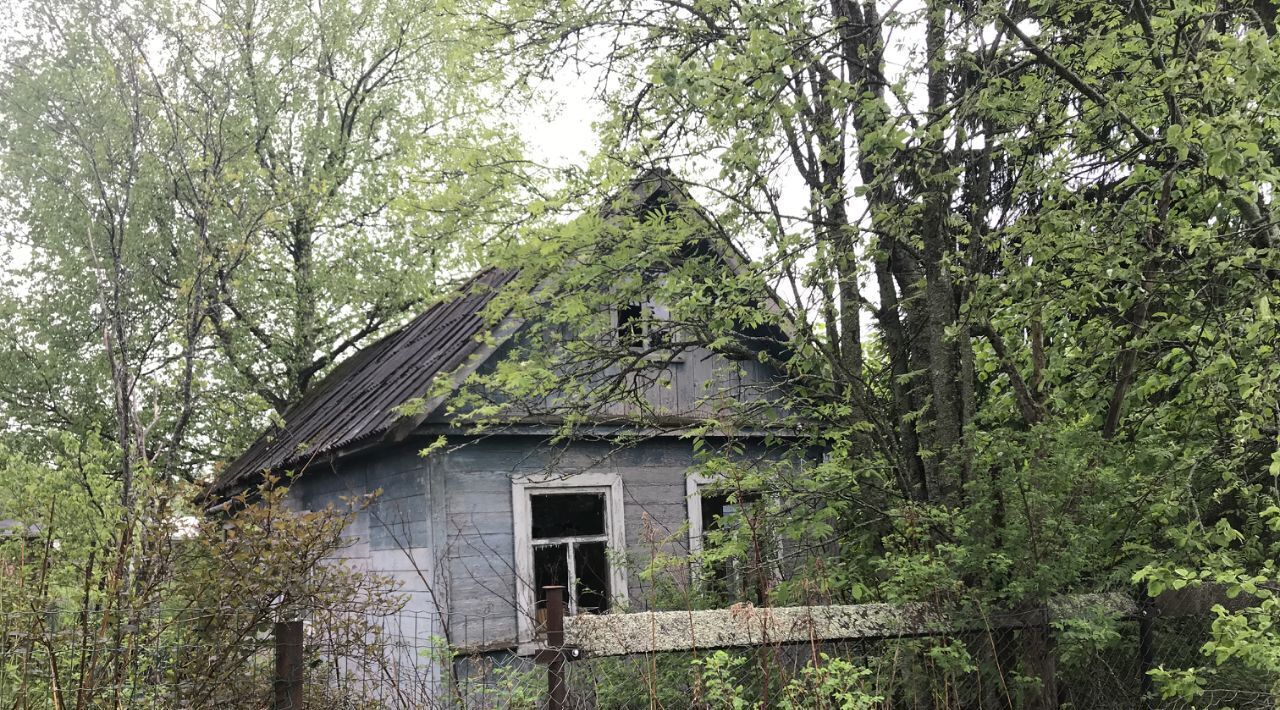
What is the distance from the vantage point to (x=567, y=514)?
376 inches

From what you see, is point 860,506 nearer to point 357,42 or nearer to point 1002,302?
point 1002,302

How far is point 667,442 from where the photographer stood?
10211 mm

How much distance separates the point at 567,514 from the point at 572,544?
0.33m

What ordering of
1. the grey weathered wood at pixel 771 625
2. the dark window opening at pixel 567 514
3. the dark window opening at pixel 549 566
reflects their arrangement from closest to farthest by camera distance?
the grey weathered wood at pixel 771 625
the dark window opening at pixel 549 566
the dark window opening at pixel 567 514

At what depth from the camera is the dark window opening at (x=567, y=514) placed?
30.7 feet

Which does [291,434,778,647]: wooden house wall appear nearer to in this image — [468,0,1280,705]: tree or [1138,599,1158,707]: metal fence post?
[468,0,1280,705]: tree

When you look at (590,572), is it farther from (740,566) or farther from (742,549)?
(742,549)

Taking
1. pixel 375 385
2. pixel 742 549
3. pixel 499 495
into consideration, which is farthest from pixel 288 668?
pixel 375 385

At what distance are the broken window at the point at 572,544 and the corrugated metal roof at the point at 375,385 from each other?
1584 mm

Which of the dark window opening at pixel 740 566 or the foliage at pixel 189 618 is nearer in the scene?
the foliage at pixel 189 618

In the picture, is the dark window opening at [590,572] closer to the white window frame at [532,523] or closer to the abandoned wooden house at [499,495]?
the abandoned wooden house at [499,495]

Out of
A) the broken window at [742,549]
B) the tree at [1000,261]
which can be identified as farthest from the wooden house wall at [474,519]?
the tree at [1000,261]

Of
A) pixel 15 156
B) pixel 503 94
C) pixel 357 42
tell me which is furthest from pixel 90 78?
pixel 503 94

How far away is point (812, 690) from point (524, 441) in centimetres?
522
